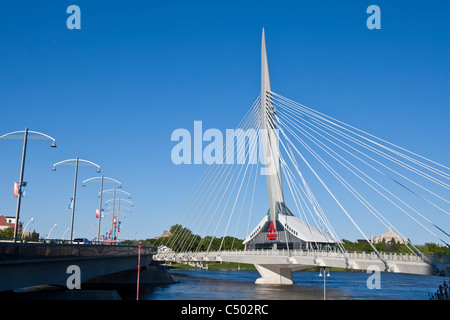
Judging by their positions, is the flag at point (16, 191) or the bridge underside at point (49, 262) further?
the flag at point (16, 191)

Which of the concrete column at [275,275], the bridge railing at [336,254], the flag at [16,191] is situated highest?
the flag at [16,191]

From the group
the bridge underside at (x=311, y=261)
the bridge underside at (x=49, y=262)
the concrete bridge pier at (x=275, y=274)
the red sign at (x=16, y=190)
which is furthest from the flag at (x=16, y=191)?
the concrete bridge pier at (x=275, y=274)

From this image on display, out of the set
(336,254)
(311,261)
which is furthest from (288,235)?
(336,254)

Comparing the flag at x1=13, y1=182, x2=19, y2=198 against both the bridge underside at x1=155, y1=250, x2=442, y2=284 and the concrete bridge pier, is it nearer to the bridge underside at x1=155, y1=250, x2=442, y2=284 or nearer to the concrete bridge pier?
the bridge underside at x1=155, y1=250, x2=442, y2=284

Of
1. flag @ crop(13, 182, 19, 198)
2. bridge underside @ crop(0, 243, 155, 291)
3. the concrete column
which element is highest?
flag @ crop(13, 182, 19, 198)

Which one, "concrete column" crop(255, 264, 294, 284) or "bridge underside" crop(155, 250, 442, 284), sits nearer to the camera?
"bridge underside" crop(155, 250, 442, 284)

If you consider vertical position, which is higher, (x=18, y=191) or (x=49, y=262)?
(x=18, y=191)

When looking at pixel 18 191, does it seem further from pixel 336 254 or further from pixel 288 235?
pixel 288 235

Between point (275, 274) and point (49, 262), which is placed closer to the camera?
point (49, 262)

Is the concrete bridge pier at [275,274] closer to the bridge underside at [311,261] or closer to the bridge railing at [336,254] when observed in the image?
the bridge underside at [311,261]

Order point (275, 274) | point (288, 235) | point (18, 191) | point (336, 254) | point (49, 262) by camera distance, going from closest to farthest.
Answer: point (49, 262) → point (18, 191) → point (336, 254) → point (275, 274) → point (288, 235)

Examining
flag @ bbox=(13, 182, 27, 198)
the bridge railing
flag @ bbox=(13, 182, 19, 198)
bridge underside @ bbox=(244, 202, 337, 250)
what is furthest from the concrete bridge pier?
flag @ bbox=(13, 182, 19, 198)
